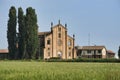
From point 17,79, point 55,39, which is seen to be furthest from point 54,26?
point 17,79

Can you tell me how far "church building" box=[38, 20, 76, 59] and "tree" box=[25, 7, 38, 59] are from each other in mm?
14854

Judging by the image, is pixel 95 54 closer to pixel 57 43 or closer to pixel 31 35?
pixel 57 43

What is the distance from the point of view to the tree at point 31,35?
103m

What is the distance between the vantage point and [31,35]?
341 feet

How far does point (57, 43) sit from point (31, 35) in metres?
22.0

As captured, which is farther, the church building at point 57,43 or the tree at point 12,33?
the church building at point 57,43

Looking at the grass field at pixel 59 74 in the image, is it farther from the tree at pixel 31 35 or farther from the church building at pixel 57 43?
the church building at pixel 57 43

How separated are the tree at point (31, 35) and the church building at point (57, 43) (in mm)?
14854

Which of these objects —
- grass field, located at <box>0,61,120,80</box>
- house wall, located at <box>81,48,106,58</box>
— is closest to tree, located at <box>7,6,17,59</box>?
house wall, located at <box>81,48,106,58</box>

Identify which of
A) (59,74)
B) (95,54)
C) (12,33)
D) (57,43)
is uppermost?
(12,33)

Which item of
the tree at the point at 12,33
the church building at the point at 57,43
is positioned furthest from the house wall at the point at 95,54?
the tree at the point at 12,33

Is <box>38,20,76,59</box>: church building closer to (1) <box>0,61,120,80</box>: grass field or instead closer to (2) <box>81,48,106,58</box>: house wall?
(2) <box>81,48,106,58</box>: house wall

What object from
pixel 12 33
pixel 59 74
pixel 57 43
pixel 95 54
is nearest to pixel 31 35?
pixel 12 33

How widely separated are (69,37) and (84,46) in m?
30.4
